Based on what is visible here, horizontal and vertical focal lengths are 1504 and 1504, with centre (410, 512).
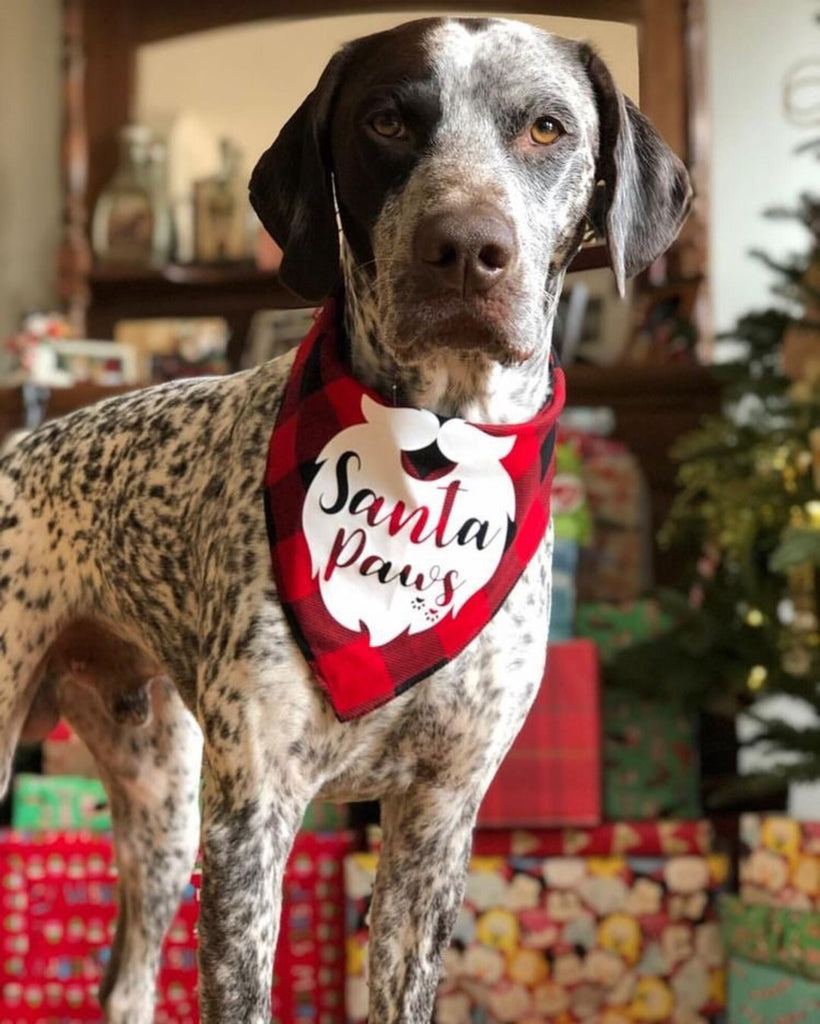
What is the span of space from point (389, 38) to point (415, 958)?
912 millimetres

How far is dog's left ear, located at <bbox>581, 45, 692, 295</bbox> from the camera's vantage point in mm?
1417

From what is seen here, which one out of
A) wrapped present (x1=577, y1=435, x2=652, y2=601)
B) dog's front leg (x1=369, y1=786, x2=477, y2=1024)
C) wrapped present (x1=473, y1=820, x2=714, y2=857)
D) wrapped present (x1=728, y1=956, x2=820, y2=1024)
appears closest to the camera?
dog's front leg (x1=369, y1=786, x2=477, y2=1024)

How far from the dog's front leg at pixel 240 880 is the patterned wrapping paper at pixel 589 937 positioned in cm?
143

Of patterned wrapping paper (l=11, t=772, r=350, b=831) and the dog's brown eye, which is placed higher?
the dog's brown eye

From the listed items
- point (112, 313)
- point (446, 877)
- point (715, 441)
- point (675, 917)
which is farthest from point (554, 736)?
point (112, 313)

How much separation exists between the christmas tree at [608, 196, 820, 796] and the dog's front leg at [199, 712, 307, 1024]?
150 cm

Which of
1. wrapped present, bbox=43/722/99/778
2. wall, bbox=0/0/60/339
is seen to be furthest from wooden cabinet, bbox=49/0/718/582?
wrapped present, bbox=43/722/99/778

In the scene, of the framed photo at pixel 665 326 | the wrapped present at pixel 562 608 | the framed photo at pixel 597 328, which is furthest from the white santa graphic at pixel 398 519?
the framed photo at pixel 597 328

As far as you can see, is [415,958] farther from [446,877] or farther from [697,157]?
[697,157]

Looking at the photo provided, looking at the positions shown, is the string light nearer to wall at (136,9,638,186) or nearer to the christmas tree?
the christmas tree

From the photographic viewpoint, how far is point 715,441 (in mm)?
3074

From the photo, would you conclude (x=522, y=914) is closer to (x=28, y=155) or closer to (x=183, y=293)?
(x=183, y=293)

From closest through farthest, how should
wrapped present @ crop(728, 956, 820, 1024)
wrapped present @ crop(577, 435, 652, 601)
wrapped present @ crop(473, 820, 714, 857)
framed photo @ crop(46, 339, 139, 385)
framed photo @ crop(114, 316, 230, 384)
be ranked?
wrapped present @ crop(728, 956, 820, 1024), wrapped present @ crop(473, 820, 714, 857), wrapped present @ crop(577, 435, 652, 601), framed photo @ crop(46, 339, 139, 385), framed photo @ crop(114, 316, 230, 384)

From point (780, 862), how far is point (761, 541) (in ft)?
2.15
